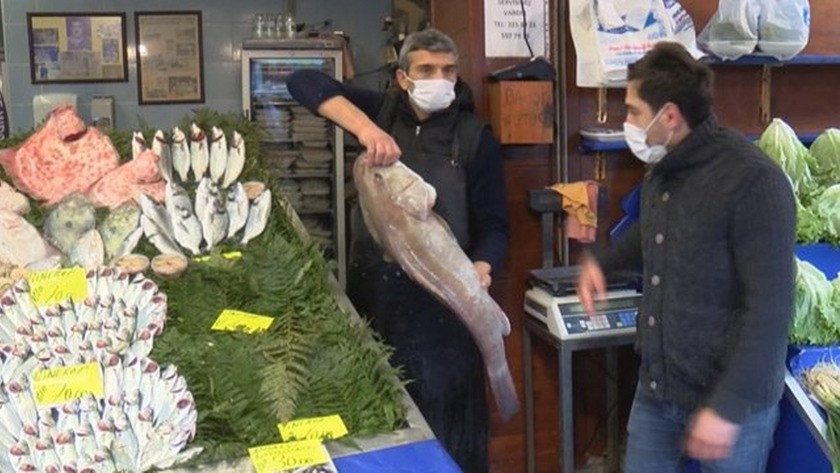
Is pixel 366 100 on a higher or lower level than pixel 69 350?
higher

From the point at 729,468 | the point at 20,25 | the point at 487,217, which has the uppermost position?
the point at 20,25

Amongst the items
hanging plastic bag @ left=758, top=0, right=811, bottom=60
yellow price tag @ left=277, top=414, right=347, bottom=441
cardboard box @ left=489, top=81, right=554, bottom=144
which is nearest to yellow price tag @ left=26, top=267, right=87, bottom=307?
yellow price tag @ left=277, top=414, right=347, bottom=441

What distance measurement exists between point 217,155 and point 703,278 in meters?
1.46

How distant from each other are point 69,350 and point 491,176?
1365mm

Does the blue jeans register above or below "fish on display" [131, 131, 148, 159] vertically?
below

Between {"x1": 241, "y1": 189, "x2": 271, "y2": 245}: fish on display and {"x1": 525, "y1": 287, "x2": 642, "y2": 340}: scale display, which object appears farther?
{"x1": 525, "y1": 287, "x2": 642, "y2": 340}: scale display

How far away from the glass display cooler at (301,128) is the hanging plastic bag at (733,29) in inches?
110

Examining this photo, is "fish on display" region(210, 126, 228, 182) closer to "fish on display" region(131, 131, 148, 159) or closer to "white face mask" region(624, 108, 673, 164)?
"fish on display" region(131, 131, 148, 159)

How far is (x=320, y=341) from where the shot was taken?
6.15 feet

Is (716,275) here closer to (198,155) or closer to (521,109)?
(521,109)

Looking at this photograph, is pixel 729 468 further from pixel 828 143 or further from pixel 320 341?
pixel 828 143

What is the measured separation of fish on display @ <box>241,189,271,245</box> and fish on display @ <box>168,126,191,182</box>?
0.86ft

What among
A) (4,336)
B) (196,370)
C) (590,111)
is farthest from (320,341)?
(590,111)

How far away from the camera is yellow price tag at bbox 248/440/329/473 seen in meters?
1.44
